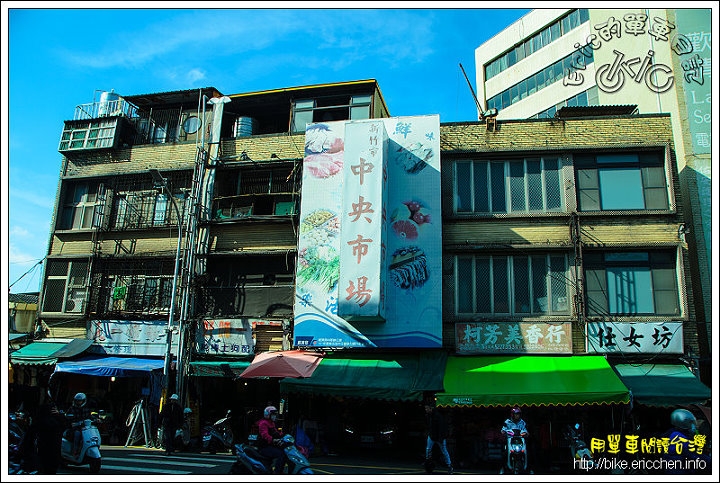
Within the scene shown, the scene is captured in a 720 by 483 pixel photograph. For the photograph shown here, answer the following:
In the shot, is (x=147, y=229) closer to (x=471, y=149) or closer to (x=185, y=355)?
(x=185, y=355)

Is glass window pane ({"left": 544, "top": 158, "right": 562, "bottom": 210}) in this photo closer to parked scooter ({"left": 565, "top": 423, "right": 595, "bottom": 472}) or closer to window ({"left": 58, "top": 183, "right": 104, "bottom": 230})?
parked scooter ({"left": 565, "top": 423, "right": 595, "bottom": 472})

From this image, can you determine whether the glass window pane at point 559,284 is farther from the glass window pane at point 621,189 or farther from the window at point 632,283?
the glass window pane at point 621,189

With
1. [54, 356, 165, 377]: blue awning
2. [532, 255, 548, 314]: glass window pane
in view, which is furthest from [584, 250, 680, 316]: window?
[54, 356, 165, 377]: blue awning

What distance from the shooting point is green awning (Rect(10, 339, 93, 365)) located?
62.8 feet

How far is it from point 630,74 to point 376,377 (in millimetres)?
18680

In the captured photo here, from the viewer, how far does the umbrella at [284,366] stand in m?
15.6

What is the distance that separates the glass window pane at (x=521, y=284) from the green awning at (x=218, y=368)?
9000 mm

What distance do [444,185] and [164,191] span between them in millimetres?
10784

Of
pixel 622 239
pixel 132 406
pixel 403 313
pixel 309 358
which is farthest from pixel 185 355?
pixel 622 239

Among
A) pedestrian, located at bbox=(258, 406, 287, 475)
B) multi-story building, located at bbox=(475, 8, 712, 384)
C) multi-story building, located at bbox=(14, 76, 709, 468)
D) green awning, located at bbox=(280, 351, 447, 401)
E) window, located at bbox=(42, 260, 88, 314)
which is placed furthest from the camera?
window, located at bbox=(42, 260, 88, 314)

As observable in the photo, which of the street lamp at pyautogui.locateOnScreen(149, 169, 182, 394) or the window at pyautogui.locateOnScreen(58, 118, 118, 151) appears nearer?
the street lamp at pyautogui.locateOnScreen(149, 169, 182, 394)

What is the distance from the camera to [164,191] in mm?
21328

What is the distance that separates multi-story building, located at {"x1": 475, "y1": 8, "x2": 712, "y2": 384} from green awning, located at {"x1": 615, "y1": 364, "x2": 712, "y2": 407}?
122cm

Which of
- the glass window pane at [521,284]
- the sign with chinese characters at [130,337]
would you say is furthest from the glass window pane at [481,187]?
the sign with chinese characters at [130,337]
